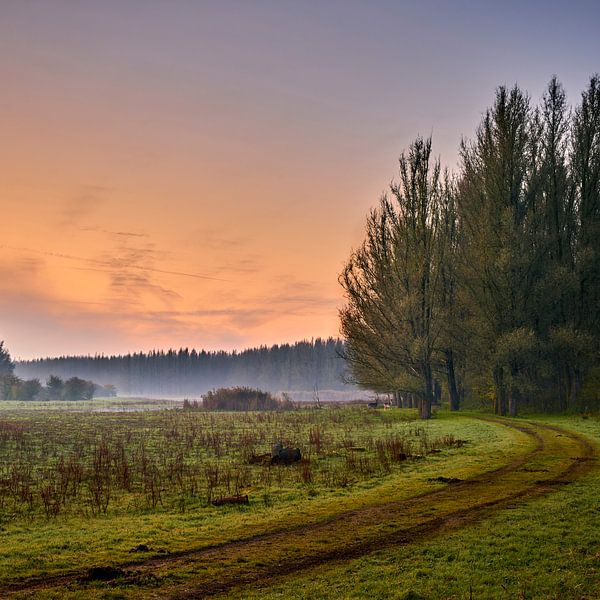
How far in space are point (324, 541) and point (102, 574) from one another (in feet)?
15.5

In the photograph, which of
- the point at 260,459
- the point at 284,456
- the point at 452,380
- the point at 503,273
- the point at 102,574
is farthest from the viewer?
the point at 452,380

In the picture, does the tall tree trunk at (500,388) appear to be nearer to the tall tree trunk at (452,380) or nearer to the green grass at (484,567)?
the tall tree trunk at (452,380)

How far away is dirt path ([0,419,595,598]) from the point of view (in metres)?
10.5

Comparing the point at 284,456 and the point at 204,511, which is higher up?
the point at 284,456

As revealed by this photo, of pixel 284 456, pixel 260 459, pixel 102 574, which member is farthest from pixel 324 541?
pixel 260 459

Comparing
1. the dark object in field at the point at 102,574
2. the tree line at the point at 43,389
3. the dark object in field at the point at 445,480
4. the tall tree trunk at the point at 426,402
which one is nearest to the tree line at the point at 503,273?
the tall tree trunk at the point at 426,402

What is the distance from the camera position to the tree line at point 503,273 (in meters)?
45.3

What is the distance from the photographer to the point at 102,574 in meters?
10.8

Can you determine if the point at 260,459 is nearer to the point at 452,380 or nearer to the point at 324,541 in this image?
the point at 324,541

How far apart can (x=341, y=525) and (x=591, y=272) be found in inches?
1592

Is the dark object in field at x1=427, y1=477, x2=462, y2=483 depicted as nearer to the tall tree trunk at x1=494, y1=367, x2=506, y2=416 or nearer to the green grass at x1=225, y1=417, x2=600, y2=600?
the green grass at x1=225, y1=417, x2=600, y2=600

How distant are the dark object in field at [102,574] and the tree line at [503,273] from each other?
121ft

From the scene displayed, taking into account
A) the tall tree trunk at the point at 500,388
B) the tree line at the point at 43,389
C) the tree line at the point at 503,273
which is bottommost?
the tree line at the point at 43,389

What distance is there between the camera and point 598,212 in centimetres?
4775
